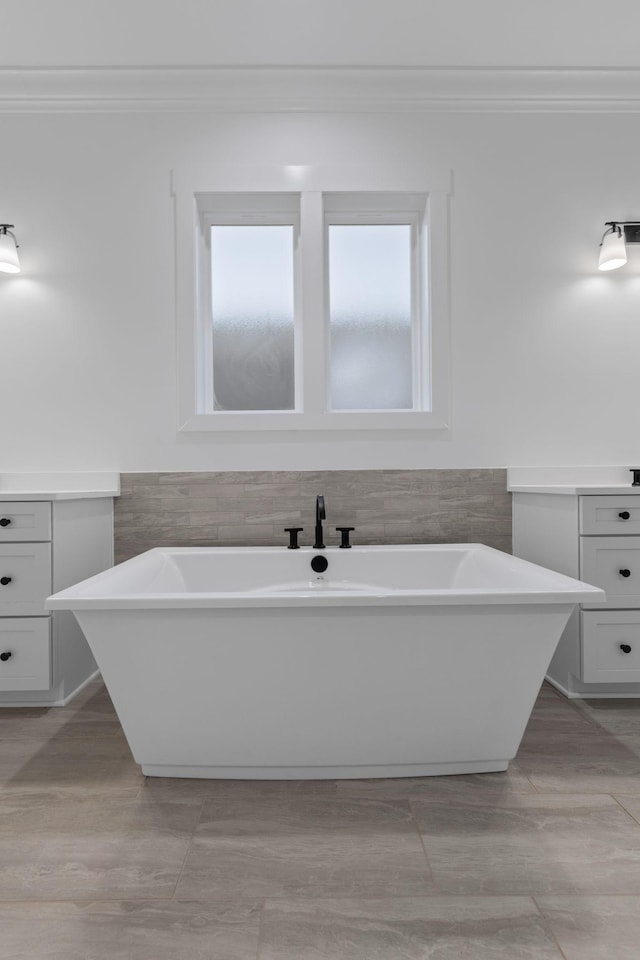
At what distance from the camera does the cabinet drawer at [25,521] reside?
213cm

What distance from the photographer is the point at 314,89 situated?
2.67 m

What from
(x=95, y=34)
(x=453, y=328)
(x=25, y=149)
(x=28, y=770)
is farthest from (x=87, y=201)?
(x=28, y=770)

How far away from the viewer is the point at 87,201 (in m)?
2.71

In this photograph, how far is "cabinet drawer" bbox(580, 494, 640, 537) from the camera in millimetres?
2203

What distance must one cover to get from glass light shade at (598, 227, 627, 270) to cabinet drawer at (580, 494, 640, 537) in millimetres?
1120

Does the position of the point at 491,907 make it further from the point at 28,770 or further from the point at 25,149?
the point at 25,149

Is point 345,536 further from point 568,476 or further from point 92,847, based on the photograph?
point 92,847

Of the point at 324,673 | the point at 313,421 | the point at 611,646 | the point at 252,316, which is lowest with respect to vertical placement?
the point at 611,646

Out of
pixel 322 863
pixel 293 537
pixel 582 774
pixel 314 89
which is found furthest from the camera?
pixel 314 89

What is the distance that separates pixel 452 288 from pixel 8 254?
1.97 metres

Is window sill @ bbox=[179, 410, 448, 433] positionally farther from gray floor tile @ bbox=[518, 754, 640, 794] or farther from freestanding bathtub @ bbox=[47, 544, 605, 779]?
gray floor tile @ bbox=[518, 754, 640, 794]

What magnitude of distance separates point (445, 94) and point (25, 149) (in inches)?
75.1

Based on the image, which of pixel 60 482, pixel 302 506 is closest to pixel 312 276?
pixel 302 506

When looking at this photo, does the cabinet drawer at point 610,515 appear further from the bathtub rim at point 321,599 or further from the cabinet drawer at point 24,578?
the cabinet drawer at point 24,578
